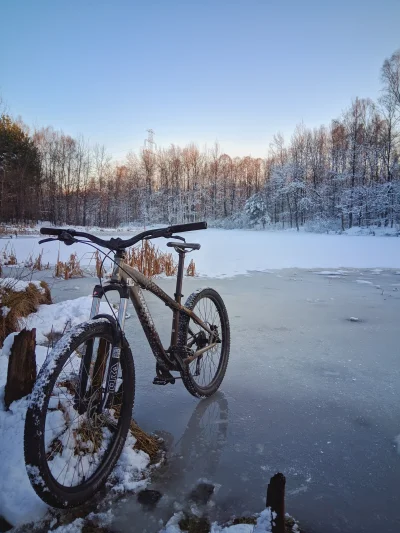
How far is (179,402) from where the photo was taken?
2373 millimetres

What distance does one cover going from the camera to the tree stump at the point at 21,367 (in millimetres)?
1551

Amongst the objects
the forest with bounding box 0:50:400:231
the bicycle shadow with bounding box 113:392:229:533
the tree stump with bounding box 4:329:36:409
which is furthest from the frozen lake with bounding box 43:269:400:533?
the forest with bounding box 0:50:400:231

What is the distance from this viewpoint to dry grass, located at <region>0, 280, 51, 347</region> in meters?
2.90

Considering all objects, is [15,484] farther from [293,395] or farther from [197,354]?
[293,395]

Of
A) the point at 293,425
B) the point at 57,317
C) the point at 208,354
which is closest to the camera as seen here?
the point at 293,425

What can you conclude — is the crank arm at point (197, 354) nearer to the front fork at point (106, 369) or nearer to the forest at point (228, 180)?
the front fork at point (106, 369)

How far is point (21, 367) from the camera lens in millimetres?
1577

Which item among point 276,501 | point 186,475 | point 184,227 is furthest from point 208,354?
point 276,501

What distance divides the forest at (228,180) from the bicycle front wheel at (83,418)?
88.2ft

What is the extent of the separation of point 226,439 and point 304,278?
6656 mm

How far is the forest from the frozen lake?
24.6m

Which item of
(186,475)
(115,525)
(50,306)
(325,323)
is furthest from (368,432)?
(50,306)

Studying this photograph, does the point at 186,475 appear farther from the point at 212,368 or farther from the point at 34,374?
the point at 212,368

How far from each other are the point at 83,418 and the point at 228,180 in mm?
50535
